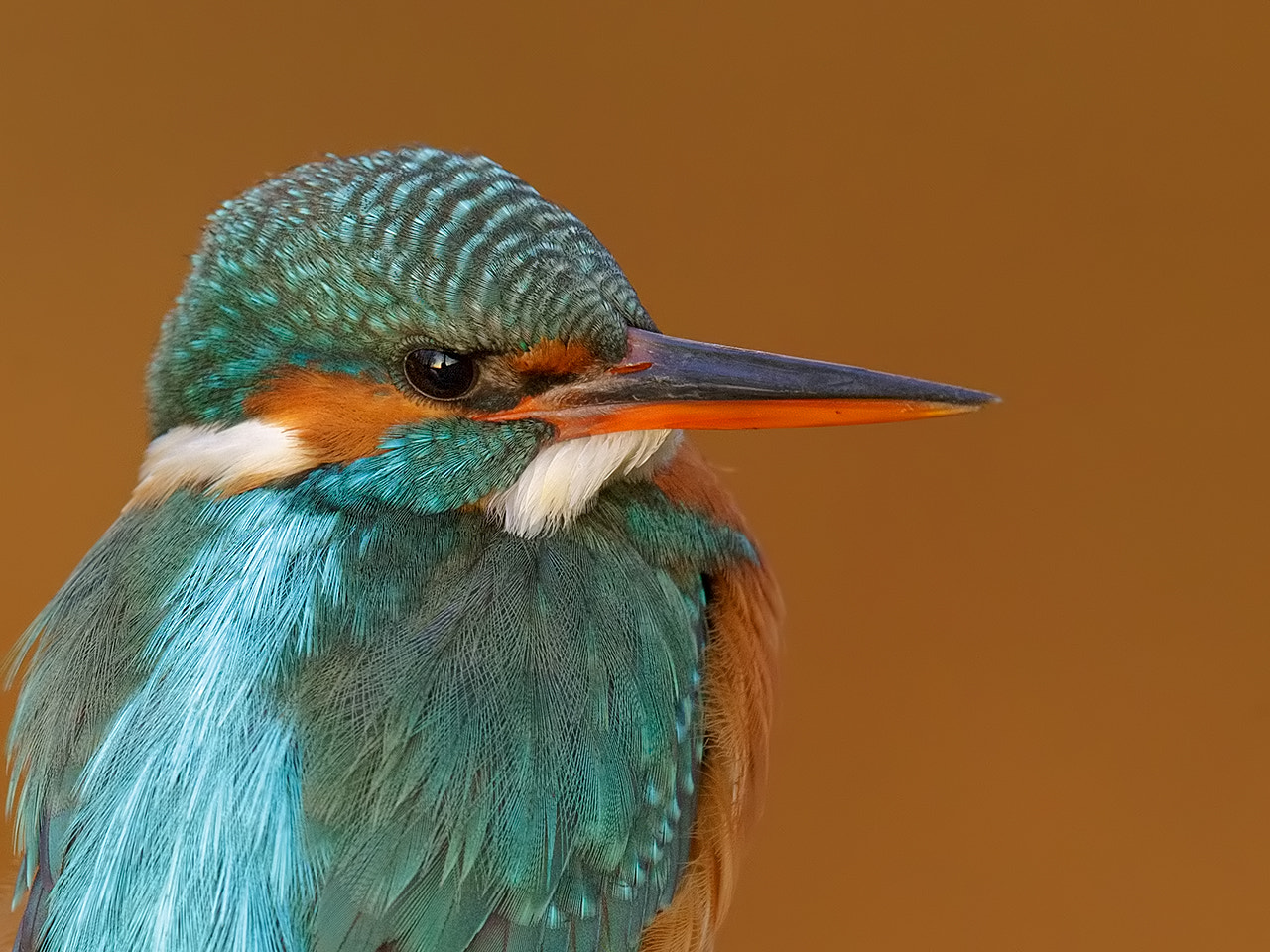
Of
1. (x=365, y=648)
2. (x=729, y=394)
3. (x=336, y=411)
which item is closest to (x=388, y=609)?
(x=365, y=648)

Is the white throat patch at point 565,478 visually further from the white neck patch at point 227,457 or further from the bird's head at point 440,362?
the white neck patch at point 227,457

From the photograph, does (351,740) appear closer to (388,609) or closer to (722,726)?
(388,609)

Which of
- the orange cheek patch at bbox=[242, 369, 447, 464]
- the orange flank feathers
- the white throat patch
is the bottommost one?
the orange flank feathers

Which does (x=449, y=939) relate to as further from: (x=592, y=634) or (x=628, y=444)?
(x=628, y=444)

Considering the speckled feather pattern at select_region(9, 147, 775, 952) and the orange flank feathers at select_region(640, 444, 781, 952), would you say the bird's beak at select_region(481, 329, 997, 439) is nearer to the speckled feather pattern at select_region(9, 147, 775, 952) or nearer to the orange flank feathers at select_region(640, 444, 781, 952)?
the speckled feather pattern at select_region(9, 147, 775, 952)

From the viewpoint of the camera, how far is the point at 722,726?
0.93 metres

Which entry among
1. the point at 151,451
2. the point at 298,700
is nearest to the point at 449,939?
the point at 298,700

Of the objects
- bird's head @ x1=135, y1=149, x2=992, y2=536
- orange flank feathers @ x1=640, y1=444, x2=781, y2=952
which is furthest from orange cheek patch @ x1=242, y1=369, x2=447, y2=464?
orange flank feathers @ x1=640, y1=444, x2=781, y2=952

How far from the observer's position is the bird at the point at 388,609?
29.3 inches

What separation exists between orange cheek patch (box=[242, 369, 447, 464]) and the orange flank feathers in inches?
9.7

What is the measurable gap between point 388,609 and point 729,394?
0.28 metres

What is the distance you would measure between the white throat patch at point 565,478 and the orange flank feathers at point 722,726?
0.28 ft

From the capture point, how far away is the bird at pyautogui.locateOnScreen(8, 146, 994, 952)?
0.75m

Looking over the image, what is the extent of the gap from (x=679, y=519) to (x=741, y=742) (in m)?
0.19
